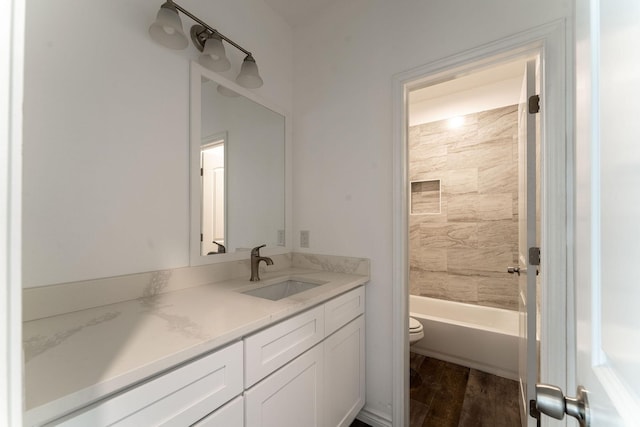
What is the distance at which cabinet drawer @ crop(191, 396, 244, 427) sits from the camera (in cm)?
77

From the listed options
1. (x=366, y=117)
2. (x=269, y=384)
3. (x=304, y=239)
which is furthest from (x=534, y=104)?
(x=269, y=384)

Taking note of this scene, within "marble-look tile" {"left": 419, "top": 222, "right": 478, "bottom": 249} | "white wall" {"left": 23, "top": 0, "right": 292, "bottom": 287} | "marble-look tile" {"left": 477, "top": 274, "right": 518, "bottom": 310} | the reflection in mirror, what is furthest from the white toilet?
"white wall" {"left": 23, "top": 0, "right": 292, "bottom": 287}

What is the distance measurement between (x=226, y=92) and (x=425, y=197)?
2360 millimetres

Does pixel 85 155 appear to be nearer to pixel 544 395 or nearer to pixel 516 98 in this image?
pixel 544 395

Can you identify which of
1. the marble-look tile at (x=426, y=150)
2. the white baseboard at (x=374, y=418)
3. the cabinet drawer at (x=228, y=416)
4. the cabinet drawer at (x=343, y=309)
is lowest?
the white baseboard at (x=374, y=418)

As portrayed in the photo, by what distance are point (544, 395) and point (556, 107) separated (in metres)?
1.20

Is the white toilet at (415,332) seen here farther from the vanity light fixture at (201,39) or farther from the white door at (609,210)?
the vanity light fixture at (201,39)

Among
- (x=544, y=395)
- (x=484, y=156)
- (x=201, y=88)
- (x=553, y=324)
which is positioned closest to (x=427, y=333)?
(x=553, y=324)

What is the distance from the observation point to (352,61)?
1.72 metres

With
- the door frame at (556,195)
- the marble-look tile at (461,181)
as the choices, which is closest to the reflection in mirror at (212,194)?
the door frame at (556,195)

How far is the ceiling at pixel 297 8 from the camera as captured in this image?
5.87 ft

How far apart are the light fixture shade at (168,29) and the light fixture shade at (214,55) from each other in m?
0.15

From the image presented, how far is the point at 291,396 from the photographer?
1.08 metres

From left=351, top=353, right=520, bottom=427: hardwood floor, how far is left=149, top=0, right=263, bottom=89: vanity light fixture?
2.19 metres
